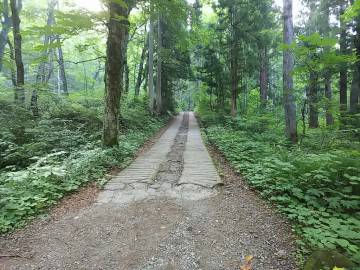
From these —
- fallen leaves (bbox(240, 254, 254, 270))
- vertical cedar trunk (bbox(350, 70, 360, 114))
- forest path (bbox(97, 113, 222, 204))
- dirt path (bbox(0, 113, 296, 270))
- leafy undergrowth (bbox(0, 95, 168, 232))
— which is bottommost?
fallen leaves (bbox(240, 254, 254, 270))

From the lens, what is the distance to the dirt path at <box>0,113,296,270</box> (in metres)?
2.45

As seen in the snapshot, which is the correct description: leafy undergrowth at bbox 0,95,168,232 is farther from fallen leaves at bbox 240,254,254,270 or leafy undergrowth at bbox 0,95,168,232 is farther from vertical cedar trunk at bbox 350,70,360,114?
vertical cedar trunk at bbox 350,70,360,114

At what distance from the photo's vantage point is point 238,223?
3223mm

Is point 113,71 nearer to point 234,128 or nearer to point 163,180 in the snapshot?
point 163,180

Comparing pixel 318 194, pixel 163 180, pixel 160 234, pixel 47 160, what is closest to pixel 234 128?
pixel 163 180

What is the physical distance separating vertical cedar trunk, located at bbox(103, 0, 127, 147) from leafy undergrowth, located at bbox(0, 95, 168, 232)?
2.35 feet

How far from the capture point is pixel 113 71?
6.56 m

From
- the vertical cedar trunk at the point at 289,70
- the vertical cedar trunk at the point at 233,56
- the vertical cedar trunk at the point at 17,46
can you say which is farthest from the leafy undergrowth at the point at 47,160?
the vertical cedar trunk at the point at 233,56

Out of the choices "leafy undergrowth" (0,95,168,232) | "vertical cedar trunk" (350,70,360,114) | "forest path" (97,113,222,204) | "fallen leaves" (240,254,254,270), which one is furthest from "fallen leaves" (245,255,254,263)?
"vertical cedar trunk" (350,70,360,114)

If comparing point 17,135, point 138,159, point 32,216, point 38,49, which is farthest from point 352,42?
point 17,135

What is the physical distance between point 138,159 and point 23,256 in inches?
179

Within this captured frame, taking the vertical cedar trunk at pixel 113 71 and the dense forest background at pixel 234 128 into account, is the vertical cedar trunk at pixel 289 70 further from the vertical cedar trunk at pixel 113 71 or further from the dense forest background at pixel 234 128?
the vertical cedar trunk at pixel 113 71

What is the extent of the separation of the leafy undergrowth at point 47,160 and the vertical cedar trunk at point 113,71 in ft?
2.35

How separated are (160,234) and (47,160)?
3905 mm
